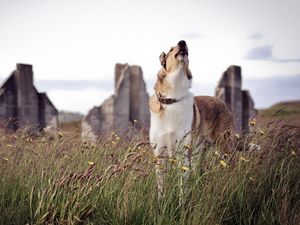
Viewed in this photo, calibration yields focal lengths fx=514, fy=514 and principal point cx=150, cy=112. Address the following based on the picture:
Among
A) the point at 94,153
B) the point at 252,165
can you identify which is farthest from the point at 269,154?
the point at 94,153

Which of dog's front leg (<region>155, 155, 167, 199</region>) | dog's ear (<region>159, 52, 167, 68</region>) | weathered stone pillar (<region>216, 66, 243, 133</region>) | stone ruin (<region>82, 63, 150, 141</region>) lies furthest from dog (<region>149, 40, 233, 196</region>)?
weathered stone pillar (<region>216, 66, 243, 133</region>)

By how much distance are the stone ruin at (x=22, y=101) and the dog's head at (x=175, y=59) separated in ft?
23.8

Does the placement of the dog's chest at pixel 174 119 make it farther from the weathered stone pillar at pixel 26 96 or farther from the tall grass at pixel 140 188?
the weathered stone pillar at pixel 26 96

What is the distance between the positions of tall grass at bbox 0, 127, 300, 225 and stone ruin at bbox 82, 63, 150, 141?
296 inches

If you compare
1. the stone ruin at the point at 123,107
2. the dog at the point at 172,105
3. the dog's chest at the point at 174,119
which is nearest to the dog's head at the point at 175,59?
the dog at the point at 172,105

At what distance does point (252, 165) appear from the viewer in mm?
5848

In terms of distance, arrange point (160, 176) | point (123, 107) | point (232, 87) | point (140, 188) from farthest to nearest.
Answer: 1. point (232, 87)
2. point (123, 107)
3. point (160, 176)
4. point (140, 188)

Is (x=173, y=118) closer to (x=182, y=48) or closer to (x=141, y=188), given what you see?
(x=182, y=48)

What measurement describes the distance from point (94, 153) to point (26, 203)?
138 centimetres

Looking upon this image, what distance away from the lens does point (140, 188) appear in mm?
5148

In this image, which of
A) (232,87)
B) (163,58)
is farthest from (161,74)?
(232,87)

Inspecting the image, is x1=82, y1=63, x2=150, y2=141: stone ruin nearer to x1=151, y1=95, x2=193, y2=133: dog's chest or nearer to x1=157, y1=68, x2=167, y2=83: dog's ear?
x1=157, y1=68, x2=167, y2=83: dog's ear

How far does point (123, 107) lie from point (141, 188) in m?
9.51

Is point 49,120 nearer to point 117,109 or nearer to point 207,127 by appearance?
point 117,109
